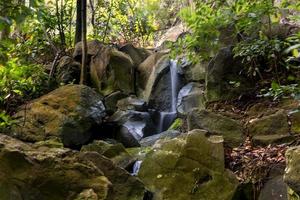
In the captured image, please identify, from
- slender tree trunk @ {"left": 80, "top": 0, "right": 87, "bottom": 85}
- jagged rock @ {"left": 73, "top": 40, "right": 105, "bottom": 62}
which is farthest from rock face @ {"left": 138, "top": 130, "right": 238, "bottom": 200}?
jagged rock @ {"left": 73, "top": 40, "right": 105, "bottom": 62}

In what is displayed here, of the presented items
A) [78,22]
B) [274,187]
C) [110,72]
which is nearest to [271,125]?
[274,187]

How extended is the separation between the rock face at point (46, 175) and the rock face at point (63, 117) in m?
2.67

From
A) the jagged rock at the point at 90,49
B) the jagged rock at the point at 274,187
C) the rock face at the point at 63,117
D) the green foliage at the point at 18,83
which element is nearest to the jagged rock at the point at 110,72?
the jagged rock at the point at 90,49

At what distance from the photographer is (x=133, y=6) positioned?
Answer: 1222 cm

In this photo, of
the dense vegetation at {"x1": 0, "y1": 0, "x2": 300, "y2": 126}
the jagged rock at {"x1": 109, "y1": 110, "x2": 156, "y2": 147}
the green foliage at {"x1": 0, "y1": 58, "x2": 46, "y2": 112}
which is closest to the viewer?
the dense vegetation at {"x1": 0, "y1": 0, "x2": 300, "y2": 126}

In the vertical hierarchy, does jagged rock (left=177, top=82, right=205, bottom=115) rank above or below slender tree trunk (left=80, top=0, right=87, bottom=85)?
below

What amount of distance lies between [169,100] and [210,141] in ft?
13.7

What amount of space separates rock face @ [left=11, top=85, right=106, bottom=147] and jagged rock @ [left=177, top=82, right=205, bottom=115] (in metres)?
1.66

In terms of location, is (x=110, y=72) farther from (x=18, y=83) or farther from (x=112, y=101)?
(x=18, y=83)

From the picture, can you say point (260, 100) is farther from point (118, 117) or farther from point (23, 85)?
point (23, 85)

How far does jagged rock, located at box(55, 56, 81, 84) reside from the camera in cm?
854

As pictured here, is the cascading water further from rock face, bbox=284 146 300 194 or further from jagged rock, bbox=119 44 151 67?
rock face, bbox=284 146 300 194

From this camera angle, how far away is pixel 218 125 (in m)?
5.38

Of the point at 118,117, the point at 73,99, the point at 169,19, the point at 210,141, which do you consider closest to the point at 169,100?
the point at 118,117
